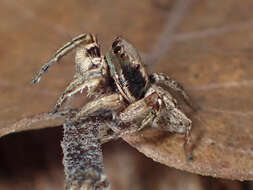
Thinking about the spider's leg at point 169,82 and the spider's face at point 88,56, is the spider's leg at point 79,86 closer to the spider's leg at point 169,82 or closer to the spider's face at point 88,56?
the spider's face at point 88,56

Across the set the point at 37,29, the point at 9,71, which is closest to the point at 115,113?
the point at 9,71

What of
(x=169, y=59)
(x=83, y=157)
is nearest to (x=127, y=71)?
(x=83, y=157)

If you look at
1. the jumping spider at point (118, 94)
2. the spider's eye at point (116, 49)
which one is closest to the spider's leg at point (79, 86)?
the jumping spider at point (118, 94)

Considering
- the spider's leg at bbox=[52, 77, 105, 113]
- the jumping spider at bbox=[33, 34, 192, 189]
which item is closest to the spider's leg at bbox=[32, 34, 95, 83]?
the jumping spider at bbox=[33, 34, 192, 189]

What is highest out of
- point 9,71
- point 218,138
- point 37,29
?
point 37,29

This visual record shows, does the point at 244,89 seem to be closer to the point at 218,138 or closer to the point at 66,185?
the point at 218,138

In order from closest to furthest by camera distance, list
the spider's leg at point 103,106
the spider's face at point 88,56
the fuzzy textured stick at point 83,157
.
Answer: the fuzzy textured stick at point 83,157, the spider's leg at point 103,106, the spider's face at point 88,56
